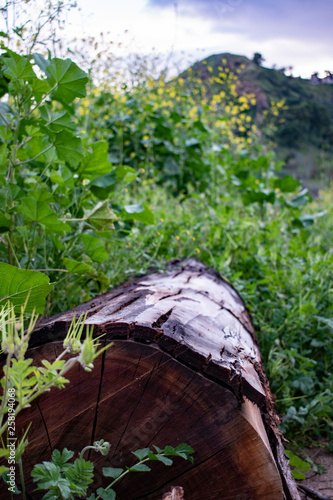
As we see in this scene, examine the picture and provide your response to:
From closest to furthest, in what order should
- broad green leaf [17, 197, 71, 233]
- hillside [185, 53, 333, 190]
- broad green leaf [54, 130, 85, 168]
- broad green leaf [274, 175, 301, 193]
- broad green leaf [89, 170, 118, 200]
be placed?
broad green leaf [17, 197, 71, 233] < broad green leaf [54, 130, 85, 168] < broad green leaf [89, 170, 118, 200] < broad green leaf [274, 175, 301, 193] < hillside [185, 53, 333, 190]

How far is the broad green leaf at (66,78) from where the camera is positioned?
127 cm

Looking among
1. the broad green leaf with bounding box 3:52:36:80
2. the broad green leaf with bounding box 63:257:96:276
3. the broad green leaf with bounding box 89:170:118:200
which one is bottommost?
the broad green leaf with bounding box 63:257:96:276

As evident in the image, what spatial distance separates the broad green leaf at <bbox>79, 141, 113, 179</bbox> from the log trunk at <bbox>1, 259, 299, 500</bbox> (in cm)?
79

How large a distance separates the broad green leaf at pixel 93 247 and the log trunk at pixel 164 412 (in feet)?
1.42

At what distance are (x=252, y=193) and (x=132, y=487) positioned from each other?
10.6 feet

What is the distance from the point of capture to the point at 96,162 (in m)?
1.72

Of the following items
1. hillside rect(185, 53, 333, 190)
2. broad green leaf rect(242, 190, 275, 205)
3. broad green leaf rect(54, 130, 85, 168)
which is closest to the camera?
broad green leaf rect(54, 130, 85, 168)

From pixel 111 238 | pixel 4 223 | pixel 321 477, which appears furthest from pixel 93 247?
pixel 321 477

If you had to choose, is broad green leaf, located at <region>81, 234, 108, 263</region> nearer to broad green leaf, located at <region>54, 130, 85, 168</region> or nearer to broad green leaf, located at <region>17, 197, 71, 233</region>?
broad green leaf, located at <region>17, 197, 71, 233</region>

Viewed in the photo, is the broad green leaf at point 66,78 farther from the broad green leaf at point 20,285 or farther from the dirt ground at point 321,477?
the dirt ground at point 321,477

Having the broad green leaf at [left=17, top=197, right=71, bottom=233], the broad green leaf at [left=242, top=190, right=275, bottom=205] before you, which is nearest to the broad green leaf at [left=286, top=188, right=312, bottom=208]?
the broad green leaf at [left=242, top=190, right=275, bottom=205]

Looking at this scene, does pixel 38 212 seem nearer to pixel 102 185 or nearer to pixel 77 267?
pixel 77 267

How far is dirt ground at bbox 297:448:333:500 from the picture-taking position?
1537 mm

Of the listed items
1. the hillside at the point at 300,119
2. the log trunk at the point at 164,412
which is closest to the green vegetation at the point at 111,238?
the log trunk at the point at 164,412
